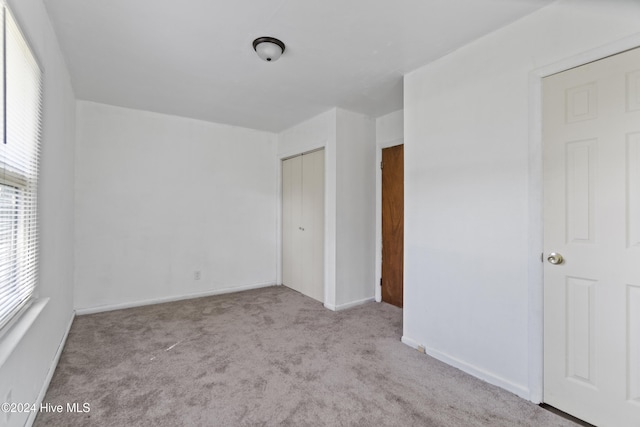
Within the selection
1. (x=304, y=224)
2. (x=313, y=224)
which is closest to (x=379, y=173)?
(x=313, y=224)

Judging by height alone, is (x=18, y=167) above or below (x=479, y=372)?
above

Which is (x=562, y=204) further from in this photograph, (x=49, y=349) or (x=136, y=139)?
(x=136, y=139)

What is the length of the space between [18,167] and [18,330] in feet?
2.63

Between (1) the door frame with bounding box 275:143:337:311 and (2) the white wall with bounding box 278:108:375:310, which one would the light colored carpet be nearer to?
(1) the door frame with bounding box 275:143:337:311

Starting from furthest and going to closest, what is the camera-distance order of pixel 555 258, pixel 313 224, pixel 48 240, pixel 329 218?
pixel 313 224 < pixel 329 218 < pixel 48 240 < pixel 555 258

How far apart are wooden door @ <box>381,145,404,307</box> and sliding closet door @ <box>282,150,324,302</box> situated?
81 centimetres

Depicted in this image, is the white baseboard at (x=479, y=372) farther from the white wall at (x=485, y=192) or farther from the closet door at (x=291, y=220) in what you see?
the closet door at (x=291, y=220)

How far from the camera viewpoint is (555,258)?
5.84ft

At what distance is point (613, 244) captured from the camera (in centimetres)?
158

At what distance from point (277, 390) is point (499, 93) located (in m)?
2.45

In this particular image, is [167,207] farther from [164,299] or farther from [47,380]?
[47,380]

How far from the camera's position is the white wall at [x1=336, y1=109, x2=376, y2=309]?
11.8 ft

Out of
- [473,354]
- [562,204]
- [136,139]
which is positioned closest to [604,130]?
[562,204]

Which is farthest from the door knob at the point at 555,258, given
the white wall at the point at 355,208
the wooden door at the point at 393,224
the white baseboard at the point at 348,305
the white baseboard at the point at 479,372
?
the white baseboard at the point at 348,305
